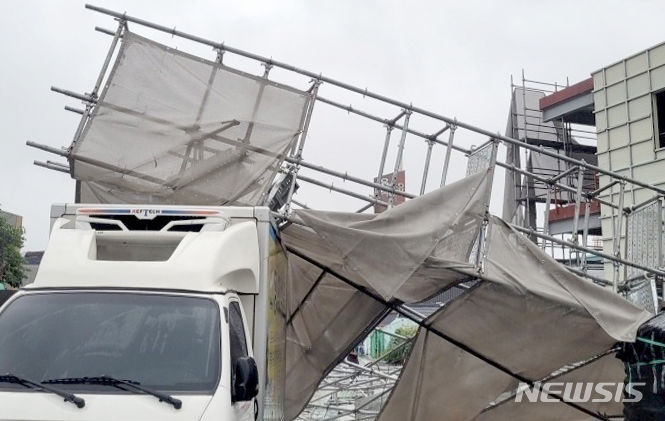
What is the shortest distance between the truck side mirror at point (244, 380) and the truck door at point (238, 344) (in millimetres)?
50

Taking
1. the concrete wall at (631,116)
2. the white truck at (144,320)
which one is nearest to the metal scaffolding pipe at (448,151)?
the white truck at (144,320)

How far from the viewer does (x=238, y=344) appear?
4848 millimetres

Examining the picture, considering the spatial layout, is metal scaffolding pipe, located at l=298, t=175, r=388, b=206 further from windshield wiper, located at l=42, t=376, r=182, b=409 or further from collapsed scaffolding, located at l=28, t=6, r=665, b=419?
windshield wiper, located at l=42, t=376, r=182, b=409

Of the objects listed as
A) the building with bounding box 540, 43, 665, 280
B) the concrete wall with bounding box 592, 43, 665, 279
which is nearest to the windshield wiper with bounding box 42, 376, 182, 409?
the building with bounding box 540, 43, 665, 280

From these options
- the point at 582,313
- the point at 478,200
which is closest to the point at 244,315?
the point at 478,200

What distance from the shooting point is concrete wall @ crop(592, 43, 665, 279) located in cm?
1469

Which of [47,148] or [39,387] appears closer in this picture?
[39,387]

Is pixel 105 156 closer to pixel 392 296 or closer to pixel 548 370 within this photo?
pixel 392 296

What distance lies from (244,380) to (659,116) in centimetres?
1341

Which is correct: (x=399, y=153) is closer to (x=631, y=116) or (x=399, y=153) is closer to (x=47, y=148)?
(x=47, y=148)

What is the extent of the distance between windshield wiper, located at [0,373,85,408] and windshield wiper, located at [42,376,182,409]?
10cm

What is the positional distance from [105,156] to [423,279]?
3608mm

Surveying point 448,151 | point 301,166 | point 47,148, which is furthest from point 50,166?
point 448,151

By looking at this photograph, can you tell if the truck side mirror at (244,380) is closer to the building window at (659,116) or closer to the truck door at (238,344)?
the truck door at (238,344)
